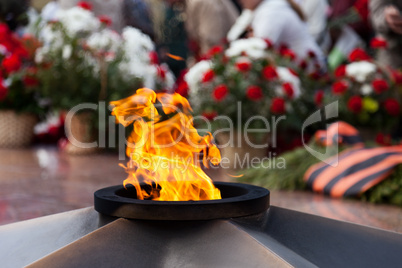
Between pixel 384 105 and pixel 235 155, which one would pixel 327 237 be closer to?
pixel 235 155

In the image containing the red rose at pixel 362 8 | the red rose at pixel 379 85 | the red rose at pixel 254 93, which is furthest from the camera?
the red rose at pixel 362 8

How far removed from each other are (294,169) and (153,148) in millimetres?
2184

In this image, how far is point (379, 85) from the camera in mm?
4230

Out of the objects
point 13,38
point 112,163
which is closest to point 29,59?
point 13,38

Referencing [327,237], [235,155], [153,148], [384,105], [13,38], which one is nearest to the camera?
[327,237]

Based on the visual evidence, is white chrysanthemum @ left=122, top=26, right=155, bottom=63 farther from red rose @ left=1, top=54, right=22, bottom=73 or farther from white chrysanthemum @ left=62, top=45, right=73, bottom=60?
red rose @ left=1, top=54, right=22, bottom=73

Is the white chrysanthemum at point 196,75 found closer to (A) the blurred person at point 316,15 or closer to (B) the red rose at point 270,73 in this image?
(B) the red rose at point 270,73

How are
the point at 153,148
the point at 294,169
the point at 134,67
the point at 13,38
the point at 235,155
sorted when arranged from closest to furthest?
the point at 153,148, the point at 294,169, the point at 235,155, the point at 134,67, the point at 13,38

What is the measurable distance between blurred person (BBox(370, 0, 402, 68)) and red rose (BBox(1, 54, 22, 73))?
145 inches

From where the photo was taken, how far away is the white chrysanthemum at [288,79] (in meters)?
4.13

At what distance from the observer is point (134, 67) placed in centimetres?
496

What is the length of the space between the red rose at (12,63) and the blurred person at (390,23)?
3693 mm

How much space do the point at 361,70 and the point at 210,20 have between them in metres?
2.52

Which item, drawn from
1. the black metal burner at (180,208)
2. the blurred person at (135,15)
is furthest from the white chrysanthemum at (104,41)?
the black metal burner at (180,208)
